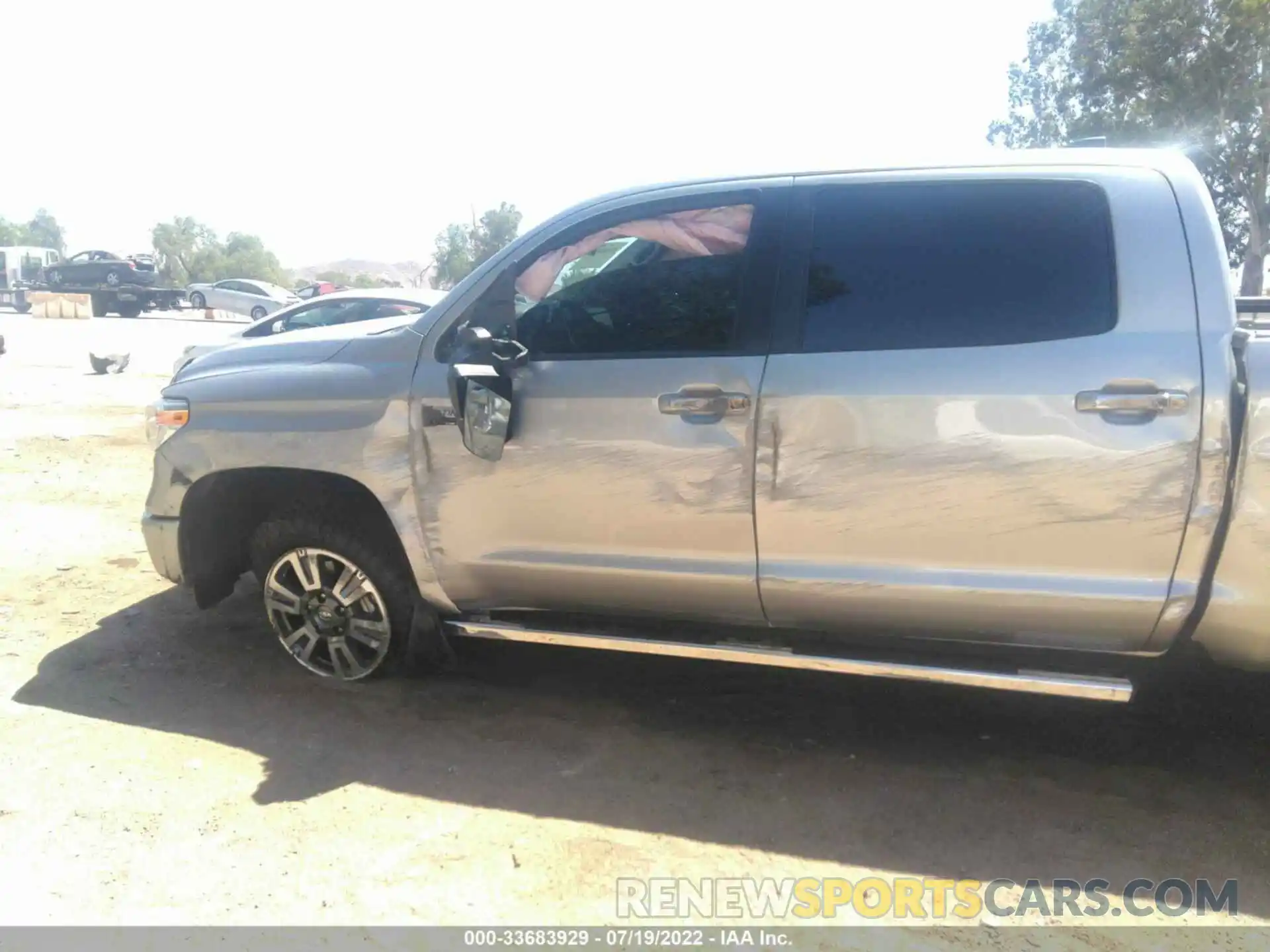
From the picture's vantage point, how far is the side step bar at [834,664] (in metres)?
2.83

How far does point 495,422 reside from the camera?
11.0ft

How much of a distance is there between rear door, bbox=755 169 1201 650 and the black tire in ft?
4.74

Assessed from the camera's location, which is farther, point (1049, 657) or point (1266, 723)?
point (1266, 723)

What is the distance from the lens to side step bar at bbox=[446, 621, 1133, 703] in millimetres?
2832

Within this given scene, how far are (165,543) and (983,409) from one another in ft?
10.4

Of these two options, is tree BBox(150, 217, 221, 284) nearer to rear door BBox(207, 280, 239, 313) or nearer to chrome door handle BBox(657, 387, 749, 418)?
rear door BBox(207, 280, 239, 313)

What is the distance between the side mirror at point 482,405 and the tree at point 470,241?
31119 mm

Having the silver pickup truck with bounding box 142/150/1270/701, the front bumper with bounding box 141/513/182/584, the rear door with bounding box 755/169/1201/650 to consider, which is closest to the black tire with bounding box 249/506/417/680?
the silver pickup truck with bounding box 142/150/1270/701

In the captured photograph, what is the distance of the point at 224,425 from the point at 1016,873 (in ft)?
A: 10.4

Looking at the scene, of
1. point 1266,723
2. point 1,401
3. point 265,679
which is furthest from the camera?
point 1,401

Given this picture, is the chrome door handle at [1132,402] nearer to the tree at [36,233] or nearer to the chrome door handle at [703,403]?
the chrome door handle at [703,403]
